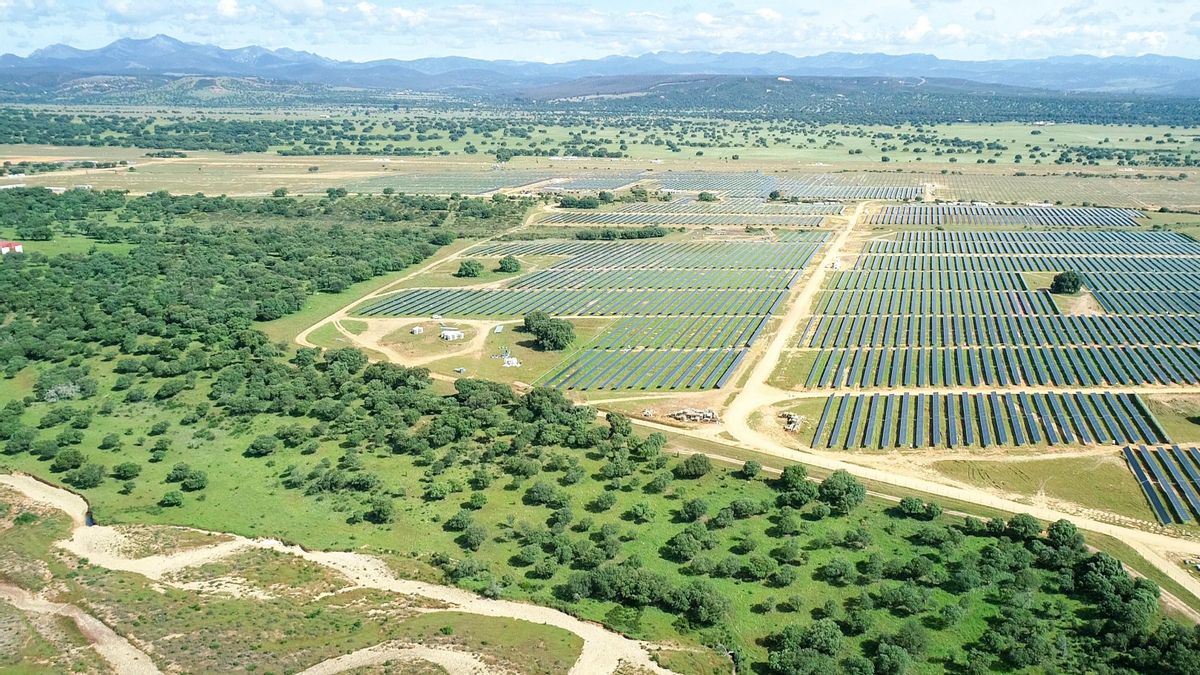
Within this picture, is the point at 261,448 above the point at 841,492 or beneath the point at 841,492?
beneath

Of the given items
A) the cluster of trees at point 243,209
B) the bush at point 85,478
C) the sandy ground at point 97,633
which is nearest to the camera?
the sandy ground at point 97,633

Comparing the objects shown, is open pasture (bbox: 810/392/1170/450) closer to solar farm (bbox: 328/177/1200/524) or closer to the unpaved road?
solar farm (bbox: 328/177/1200/524)

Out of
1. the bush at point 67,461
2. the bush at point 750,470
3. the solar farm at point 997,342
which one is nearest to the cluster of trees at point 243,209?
the solar farm at point 997,342

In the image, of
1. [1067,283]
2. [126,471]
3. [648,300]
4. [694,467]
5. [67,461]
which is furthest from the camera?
[648,300]

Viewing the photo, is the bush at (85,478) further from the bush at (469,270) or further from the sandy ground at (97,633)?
the bush at (469,270)

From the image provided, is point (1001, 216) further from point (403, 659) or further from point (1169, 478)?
point (403, 659)

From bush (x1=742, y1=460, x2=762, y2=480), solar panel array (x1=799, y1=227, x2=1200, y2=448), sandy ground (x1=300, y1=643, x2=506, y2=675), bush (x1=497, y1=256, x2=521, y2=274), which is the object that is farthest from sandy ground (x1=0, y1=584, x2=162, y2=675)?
bush (x1=497, y1=256, x2=521, y2=274)

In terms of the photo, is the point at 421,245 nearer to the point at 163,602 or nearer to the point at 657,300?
the point at 657,300

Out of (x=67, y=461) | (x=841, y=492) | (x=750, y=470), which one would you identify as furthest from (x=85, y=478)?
(x=841, y=492)
